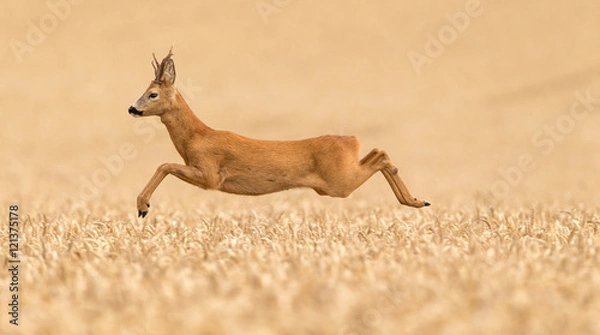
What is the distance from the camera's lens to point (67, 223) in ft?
30.7

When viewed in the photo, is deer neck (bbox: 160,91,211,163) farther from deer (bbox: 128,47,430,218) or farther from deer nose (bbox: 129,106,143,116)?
deer nose (bbox: 129,106,143,116)

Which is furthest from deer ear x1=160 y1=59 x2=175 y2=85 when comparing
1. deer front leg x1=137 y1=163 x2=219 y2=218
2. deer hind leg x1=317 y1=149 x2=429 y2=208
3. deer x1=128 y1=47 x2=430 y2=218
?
deer hind leg x1=317 y1=149 x2=429 y2=208

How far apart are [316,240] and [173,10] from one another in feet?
158

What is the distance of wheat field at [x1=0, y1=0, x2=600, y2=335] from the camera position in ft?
15.7

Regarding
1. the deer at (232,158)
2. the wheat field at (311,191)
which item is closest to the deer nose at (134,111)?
A: the deer at (232,158)

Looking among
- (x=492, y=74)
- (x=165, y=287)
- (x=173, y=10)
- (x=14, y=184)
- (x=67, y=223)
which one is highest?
(x=173, y=10)

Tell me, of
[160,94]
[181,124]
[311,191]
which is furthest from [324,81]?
[160,94]

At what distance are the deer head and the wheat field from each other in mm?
1303

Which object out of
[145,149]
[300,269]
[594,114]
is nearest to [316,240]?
[300,269]

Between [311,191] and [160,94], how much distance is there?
13.4 meters

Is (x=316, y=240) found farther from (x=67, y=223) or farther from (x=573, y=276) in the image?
(x=67, y=223)

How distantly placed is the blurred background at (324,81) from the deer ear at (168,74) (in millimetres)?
15855

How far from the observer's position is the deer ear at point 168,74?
8992 millimetres

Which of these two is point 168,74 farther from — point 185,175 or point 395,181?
point 395,181
